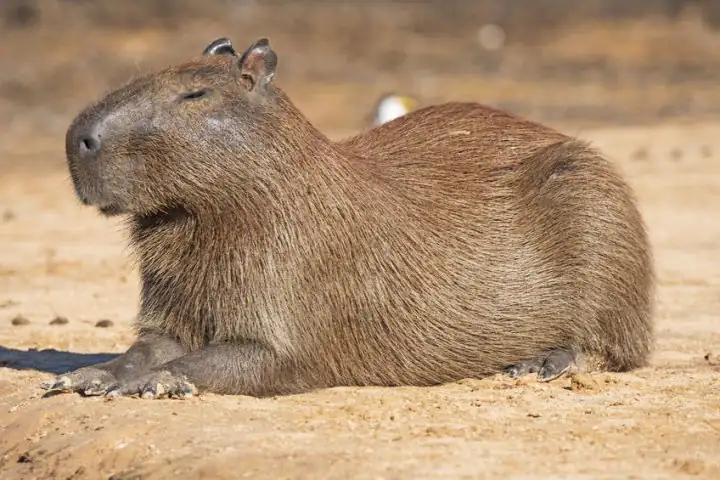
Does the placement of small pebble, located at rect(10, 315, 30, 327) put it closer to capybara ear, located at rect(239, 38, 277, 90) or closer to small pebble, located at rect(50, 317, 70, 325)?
small pebble, located at rect(50, 317, 70, 325)

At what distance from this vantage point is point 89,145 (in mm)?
6152

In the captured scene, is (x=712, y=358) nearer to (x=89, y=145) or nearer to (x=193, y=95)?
(x=193, y=95)

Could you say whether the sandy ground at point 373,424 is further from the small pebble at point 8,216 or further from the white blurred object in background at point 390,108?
the white blurred object in background at point 390,108

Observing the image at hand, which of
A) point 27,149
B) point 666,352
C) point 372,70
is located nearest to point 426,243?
point 666,352

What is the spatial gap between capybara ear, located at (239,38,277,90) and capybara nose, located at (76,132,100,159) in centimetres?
71

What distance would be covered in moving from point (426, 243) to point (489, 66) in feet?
63.9

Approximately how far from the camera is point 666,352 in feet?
25.2

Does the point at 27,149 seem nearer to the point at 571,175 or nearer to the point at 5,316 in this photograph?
the point at 5,316

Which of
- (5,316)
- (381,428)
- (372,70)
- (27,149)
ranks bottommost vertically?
(381,428)

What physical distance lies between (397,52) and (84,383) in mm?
21380

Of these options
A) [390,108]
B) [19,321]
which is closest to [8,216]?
[390,108]

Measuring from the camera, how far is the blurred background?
846 inches

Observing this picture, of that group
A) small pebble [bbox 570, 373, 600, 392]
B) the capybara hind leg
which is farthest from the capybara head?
small pebble [bbox 570, 373, 600, 392]

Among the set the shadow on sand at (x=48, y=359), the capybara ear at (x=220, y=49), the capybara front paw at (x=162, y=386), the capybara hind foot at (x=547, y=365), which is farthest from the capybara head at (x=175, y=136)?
the capybara hind foot at (x=547, y=365)
